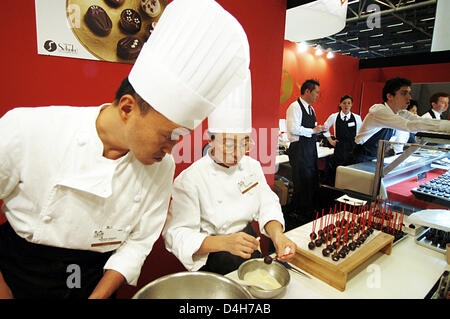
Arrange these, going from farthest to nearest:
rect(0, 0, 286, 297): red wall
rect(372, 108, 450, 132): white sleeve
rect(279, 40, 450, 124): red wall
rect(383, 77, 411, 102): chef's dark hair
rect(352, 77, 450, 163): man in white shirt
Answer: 1. rect(279, 40, 450, 124): red wall
2. rect(383, 77, 411, 102): chef's dark hair
3. rect(352, 77, 450, 163): man in white shirt
4. rect(372, 108, 450, 132): white sleeve
5. rect(0, 0, 286, 297): red wall

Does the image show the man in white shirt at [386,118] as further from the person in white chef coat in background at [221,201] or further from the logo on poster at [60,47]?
the logo on poster at [60,47]

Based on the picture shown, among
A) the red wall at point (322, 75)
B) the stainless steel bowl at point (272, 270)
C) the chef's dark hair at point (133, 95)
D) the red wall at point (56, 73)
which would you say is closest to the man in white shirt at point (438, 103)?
the red wall at point (322, 75)

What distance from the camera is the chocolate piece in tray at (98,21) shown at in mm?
1385

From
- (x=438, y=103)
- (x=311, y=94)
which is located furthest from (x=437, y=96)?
(x=311, y=94)

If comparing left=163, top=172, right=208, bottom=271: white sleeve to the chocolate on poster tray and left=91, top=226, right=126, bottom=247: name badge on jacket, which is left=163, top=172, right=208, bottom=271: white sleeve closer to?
left=91, top=226, right=126, bottom=247: name badge on jacket

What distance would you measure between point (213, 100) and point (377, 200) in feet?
Answer: 5.96

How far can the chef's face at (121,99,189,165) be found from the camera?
86cm

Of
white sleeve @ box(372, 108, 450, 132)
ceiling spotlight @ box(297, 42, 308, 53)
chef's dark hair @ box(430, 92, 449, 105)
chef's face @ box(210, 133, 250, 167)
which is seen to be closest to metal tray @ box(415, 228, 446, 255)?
white sleeve @ box(372, 108, 450, 132)

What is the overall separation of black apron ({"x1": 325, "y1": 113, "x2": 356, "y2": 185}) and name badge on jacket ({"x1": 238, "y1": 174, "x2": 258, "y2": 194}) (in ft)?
13.0

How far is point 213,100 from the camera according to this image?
1000 millimetres

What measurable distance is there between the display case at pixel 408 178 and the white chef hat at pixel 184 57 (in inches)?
62.8
